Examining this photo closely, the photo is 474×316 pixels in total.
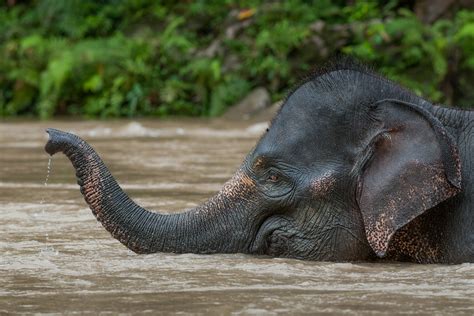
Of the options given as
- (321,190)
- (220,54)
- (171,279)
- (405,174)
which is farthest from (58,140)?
(220,54)

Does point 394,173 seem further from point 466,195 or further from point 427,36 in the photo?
point 427,36

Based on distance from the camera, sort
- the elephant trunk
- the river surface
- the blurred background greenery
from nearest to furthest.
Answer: the river surface → the elephant trunk → the blurred background greenery

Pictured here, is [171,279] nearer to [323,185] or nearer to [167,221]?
[167,221]

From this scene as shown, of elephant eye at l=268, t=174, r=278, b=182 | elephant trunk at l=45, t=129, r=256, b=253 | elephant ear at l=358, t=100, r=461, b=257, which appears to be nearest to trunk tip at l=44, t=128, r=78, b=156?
elephant trunk at l=45, t=129, r=256, b=253

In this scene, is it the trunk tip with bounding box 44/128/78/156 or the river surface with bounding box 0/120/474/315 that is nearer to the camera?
the river surface with bounding box 0/120/474/315

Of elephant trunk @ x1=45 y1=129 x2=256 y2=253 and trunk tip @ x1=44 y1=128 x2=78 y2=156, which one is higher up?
trunk tip @ x1=44 y1=128 x2=78 y2=156

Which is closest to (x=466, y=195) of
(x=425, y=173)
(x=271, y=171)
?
(x=425, y=173)

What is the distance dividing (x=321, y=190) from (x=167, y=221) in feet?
2.77

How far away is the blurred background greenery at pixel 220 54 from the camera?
21297 millimetres

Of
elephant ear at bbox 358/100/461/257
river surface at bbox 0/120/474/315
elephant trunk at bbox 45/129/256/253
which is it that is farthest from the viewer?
elephant trunk at bbox 45/129/256/253

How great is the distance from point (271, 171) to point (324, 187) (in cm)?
31

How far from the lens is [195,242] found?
22.1ft

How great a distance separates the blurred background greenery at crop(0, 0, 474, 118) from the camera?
838 inches

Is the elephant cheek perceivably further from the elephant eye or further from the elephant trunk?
the elephant trunk
